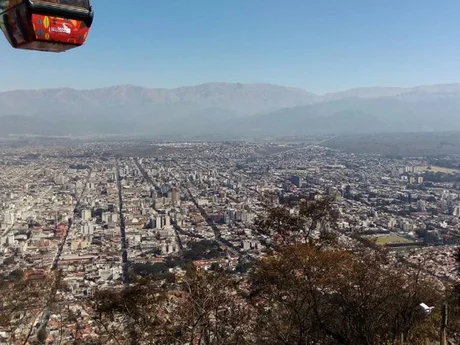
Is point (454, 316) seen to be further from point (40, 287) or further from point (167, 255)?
point (167, 255)

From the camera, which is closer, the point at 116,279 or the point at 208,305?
the point at 208,305

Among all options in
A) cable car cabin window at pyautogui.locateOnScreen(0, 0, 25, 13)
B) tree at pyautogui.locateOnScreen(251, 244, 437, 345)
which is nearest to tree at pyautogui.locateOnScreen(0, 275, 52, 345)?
tree at pyautogui.locateOnScreen(251, 244, 437, 345)

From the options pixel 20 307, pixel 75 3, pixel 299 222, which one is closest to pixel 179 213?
pixel 299 222

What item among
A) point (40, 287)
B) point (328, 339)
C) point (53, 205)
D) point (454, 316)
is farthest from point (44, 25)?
point (53, 205)

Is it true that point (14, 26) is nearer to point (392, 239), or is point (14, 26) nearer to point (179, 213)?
point (392, 239)

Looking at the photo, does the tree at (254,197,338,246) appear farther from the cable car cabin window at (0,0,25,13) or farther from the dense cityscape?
the cable car cabin window at (0,0,25,13)
